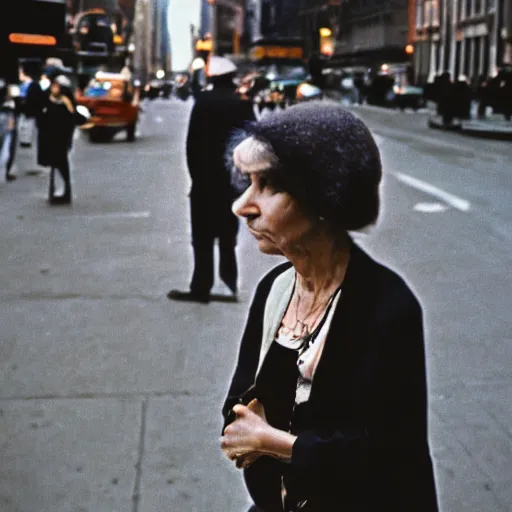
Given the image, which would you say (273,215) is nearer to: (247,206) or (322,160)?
(247,206)

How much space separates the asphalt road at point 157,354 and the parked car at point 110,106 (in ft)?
48.1

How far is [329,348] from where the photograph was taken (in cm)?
204

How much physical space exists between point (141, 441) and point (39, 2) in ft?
11.4

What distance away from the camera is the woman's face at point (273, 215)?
6.87ft

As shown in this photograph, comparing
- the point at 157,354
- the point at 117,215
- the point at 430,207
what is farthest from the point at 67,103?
the point at 157,354

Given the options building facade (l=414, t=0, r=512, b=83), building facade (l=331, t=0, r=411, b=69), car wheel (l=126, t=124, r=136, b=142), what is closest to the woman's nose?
car wheel (l=126, t=124, r=136, b=142)

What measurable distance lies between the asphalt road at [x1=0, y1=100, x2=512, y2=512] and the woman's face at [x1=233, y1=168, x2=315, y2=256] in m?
0.32

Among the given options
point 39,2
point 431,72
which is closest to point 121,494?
point 39,2

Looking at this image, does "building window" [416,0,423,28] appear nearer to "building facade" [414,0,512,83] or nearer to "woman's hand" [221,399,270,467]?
"building facade" [414,0,512,83]

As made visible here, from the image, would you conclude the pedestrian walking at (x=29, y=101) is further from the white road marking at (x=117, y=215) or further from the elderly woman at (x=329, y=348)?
the elderly woman at (x=329, y=348)

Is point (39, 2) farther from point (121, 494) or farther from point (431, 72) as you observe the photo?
point (431, 72)

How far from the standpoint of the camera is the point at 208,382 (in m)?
6.24

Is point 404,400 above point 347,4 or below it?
below

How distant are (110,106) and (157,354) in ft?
76.8
